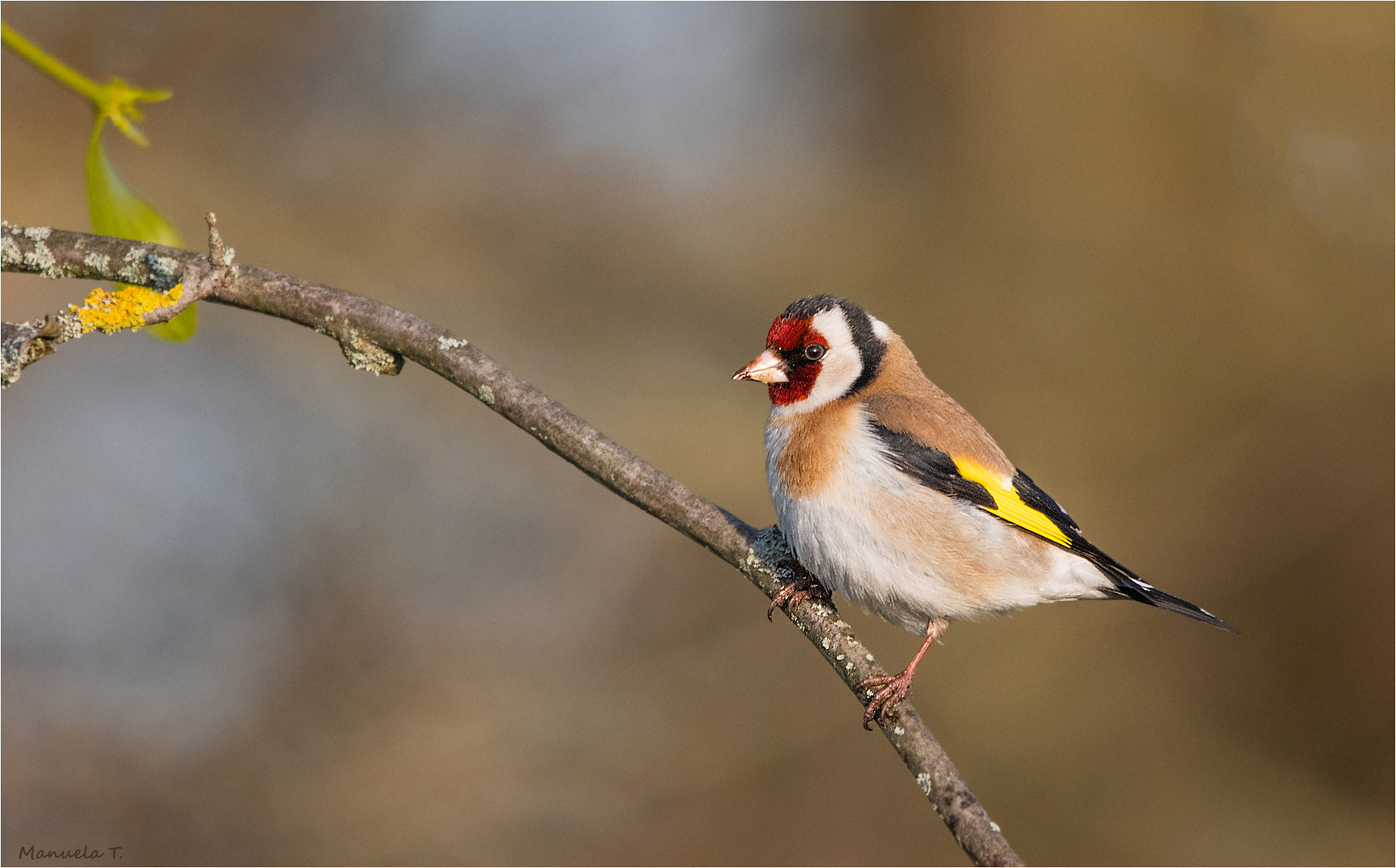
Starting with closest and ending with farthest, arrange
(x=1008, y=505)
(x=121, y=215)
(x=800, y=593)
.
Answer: (x=121, y=215) < (x=800, y=593) < (x=1008, y=505)

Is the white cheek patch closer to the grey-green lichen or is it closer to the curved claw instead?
the curved claw

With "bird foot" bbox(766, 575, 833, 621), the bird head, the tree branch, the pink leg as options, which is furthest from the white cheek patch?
the pink leg

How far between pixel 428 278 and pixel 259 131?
1.83 meters

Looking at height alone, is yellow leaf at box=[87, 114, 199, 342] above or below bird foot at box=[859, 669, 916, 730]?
above

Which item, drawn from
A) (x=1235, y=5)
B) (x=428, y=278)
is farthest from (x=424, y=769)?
(x=1235, y=5)

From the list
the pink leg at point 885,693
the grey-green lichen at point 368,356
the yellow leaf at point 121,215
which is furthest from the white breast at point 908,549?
the yellow leaf at point 121,215

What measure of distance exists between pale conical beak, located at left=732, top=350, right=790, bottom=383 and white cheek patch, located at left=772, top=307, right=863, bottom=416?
122mm

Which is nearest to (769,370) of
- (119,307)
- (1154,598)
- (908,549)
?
(908,549)

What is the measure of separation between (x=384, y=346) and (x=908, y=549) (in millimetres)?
1905

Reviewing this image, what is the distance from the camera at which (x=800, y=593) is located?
10.8 feet

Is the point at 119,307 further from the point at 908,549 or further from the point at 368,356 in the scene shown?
the point at 908,549

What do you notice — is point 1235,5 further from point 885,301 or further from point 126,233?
point 126,233

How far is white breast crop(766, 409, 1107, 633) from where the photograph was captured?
3.35 m

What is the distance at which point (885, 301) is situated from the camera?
28.3ft
